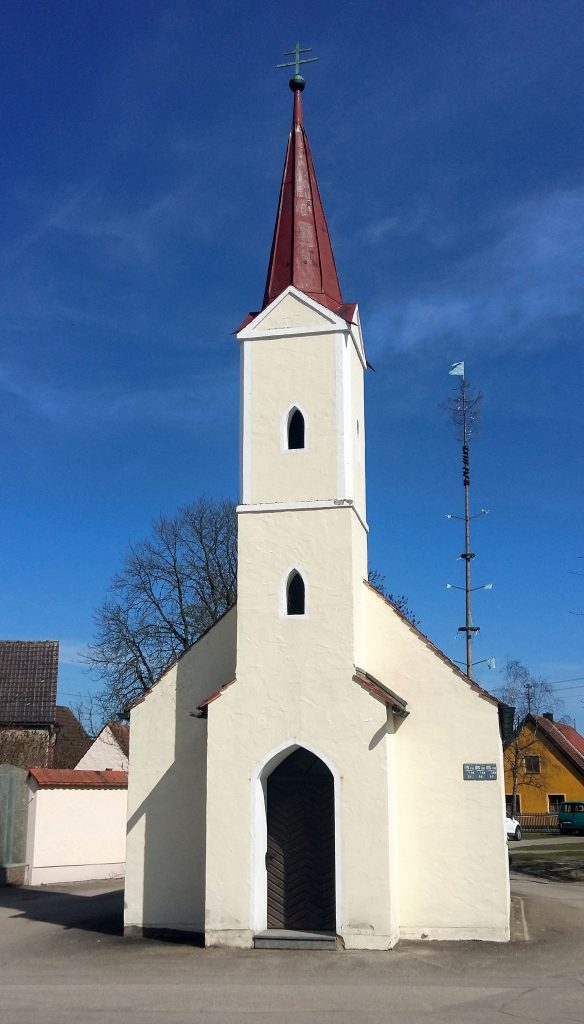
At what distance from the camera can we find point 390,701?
15391 millimetres

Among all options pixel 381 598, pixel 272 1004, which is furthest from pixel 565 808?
pixel 272 1004

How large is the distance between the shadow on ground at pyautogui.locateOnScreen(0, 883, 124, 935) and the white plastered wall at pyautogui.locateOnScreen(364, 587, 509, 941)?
222 inches

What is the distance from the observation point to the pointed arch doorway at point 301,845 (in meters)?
15.5

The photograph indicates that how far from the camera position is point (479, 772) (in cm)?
1619

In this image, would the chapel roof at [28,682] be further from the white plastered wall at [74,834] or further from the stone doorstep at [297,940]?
the stone doorstep at [297,940]

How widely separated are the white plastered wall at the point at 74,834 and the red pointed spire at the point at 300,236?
14592mm

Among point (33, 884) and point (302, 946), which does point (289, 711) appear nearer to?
point (302, 946)

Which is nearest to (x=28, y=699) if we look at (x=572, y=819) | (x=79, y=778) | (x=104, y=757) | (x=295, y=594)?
(x=104, y=757)

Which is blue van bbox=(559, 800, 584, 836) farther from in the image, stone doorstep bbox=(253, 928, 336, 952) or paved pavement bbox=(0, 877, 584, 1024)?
stone doorstep bbox=(253, 928, 336, 952)

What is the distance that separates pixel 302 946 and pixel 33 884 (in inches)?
500

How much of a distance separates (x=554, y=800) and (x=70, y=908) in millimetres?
41445

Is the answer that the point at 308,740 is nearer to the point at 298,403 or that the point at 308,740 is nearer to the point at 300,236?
the point at 298,403

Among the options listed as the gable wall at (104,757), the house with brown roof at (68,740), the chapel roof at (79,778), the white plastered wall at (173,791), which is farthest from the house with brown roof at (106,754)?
the white plastered wall at (173,791)

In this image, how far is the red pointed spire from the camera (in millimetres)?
18641
